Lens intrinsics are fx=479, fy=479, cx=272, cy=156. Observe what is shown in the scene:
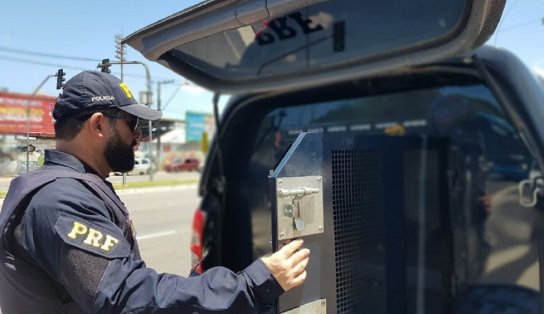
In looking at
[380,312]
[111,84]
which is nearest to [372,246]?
[380,312]

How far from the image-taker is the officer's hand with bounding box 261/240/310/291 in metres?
1.31

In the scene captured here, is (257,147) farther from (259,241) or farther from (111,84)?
(111,84)

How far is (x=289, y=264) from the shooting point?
4.41ft

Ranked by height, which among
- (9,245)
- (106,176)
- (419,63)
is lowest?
(9,245)

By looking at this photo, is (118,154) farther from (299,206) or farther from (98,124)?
(299,206)

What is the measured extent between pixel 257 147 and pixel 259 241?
24.7 inches

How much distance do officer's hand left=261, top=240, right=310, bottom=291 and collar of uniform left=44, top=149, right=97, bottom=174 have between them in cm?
59

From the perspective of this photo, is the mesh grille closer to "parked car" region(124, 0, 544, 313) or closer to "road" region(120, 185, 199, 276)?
"parked car" region(124, 0, 544, 313)

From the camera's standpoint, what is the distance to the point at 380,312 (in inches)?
84.0

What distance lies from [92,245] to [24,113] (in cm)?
78

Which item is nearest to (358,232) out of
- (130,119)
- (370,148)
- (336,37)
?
(370,148)

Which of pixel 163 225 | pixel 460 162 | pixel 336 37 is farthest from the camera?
pixel 163 225

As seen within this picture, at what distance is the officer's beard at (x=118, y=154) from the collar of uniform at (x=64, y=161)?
0.07 meters

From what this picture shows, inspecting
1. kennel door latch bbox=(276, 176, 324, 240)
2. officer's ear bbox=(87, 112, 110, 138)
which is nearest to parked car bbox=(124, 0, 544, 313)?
kennel door latch bbox=(276, 176, 324, 240)
